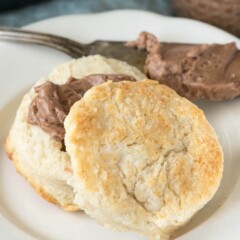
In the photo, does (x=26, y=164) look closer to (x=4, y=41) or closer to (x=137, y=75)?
(x=137, y=75)

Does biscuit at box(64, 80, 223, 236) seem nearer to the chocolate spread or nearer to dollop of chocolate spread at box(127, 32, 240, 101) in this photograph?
dollop of chocolate spread at box(127, 32, 240, 101)

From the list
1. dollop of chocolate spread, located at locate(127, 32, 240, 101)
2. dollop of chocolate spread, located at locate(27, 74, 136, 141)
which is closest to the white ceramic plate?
dollop of chocolate spread, located at locate(127, 32, 240, 101)

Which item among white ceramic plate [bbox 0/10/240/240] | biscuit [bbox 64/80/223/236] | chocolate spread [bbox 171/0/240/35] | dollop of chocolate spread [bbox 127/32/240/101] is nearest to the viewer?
biscuit [bbox 64/80/223/236]

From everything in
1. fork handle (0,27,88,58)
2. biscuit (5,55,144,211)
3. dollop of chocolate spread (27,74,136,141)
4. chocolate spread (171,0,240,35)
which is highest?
chocolate spread (171,0,240,35)

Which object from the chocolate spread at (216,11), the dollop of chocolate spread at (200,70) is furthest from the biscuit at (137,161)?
the chocolate spread at (216,11)

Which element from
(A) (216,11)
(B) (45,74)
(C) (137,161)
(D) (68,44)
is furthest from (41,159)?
(A) (216,11)
